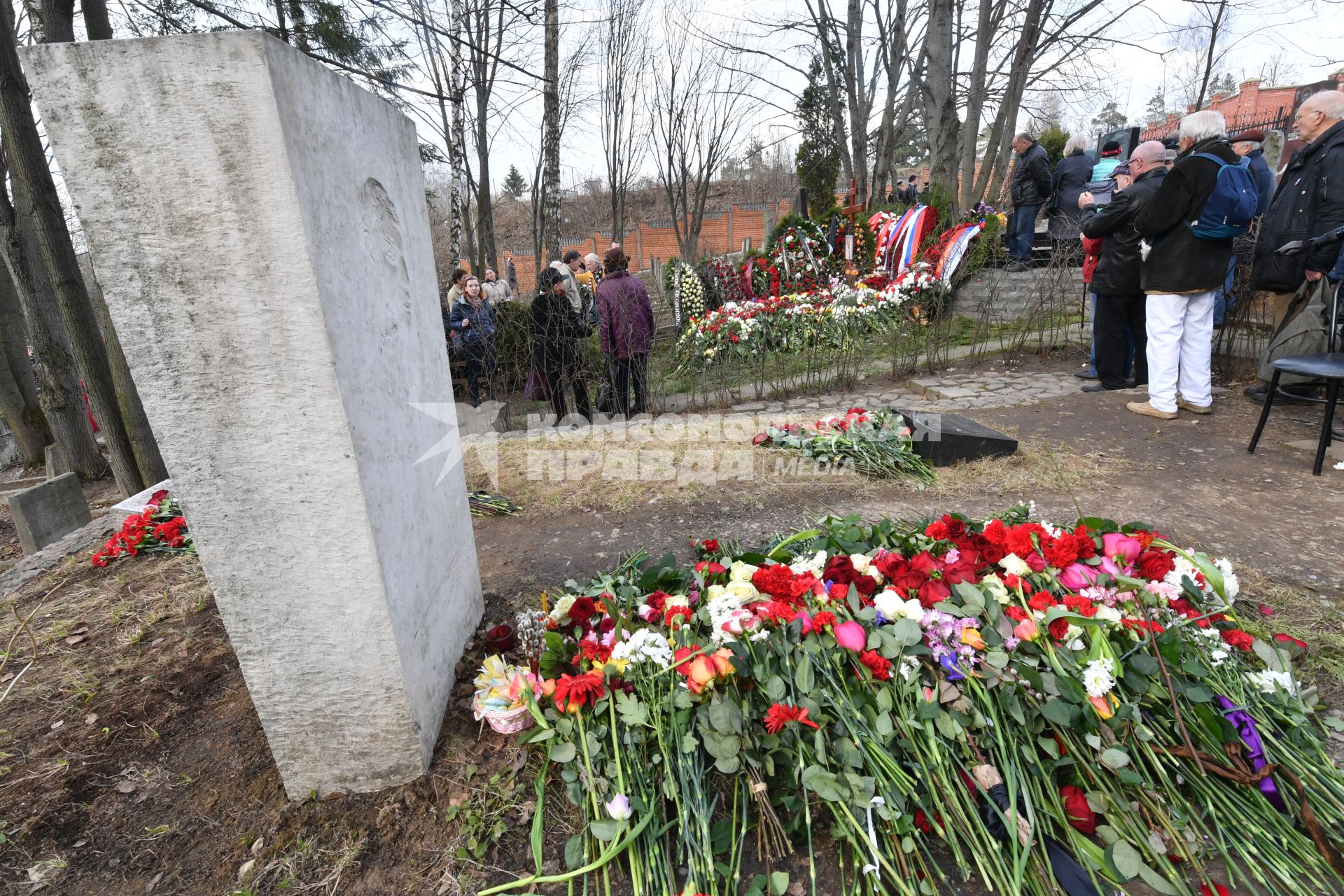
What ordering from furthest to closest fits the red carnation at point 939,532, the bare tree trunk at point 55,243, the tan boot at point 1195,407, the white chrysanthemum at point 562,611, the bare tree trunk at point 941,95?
the bare tree trunk at point 941,95
the bare tree trunk at point 55,243
the tan boot at point 1195,407
the red carnation at point 939,532
the white chrysanthemum at point 562,611

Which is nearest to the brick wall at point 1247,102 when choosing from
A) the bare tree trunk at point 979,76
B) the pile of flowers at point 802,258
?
the bare tree trunk at point 979,76

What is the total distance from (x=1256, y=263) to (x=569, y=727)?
5758mm

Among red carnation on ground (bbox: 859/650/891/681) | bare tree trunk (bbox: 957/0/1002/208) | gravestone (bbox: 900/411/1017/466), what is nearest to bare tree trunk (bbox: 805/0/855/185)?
bare tree trunk (bbox: 957/0/1002/208)

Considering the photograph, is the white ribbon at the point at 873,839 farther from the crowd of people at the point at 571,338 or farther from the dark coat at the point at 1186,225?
the crowd of people at the point at 571,338

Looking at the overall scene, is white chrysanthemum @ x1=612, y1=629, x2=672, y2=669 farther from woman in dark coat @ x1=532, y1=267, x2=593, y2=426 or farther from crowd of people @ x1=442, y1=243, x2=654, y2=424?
woman in dark coat @ x1=532, y1=267, x2=593, y2=426

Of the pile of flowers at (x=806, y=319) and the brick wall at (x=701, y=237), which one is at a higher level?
the brick wall at (x=701, y=237)

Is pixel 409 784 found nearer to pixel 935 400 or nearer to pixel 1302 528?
pixel 1302 528

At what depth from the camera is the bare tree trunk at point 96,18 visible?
531 cm

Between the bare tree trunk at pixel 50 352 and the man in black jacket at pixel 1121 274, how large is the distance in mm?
9699

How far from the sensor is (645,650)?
176 centimetres

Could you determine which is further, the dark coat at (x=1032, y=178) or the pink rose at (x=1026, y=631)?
the dark coat at (x=1032, y=178)

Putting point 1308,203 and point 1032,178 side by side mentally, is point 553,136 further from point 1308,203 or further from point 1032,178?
point 1308,203

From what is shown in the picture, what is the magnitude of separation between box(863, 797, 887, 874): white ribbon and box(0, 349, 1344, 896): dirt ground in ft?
0.67

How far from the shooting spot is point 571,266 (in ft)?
28.7
